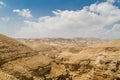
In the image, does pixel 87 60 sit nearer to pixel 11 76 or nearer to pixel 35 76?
pixel 35 76

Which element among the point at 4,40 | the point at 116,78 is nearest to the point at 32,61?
the point at 4,40

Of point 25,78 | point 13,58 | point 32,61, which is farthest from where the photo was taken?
point 32,61

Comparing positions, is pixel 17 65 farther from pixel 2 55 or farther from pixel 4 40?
pixel 4 40

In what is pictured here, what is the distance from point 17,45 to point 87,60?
25.5 meters

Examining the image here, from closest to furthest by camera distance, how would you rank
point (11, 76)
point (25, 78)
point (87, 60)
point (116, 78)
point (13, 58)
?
1. point (11, 76)
2. point (25, 78)
3. point (13, 58)
4. point (116, 78)
5. point (87, 60)

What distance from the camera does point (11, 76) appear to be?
75.2 feet

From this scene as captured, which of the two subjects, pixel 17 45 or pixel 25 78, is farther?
pixel 17 45

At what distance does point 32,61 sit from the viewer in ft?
95.6

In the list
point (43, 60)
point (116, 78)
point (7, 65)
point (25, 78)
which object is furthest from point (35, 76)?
point (116, 78)

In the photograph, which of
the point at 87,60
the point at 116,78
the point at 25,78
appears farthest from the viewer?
the point at 87,60

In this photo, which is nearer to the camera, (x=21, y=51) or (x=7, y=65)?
(x=7, y=65)

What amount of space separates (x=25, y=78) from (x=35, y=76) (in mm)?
A: 1653

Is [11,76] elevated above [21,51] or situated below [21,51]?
below

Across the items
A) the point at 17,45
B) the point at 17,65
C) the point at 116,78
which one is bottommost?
the point at 116,78
